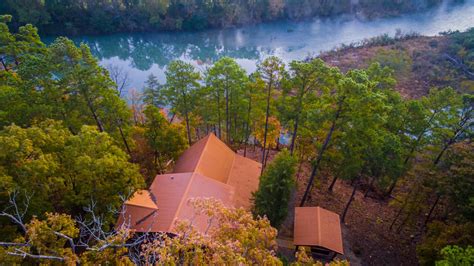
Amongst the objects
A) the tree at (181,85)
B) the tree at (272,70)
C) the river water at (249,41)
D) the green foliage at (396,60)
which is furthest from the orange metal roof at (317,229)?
the green foliage at (396,60)

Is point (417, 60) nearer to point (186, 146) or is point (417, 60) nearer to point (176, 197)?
point (186, 146)

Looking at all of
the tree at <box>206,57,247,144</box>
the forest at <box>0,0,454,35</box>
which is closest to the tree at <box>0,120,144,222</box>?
the tree at <box>206,57,247,144</box>

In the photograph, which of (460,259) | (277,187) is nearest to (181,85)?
(277,187)

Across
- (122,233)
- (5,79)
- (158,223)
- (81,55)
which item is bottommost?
(158,223)

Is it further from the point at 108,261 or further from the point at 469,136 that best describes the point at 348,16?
the point at 108,261

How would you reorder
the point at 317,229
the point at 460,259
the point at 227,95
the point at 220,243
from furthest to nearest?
the point at 227,95
the point at 317,229
the point at 460,259
the point at 220,243

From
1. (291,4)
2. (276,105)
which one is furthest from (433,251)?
(291,4)
